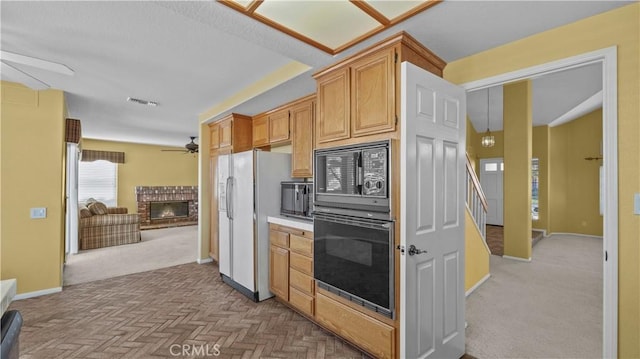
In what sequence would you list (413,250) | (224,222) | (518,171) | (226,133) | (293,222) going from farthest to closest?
(518,171) < (226,133) < (224,222) < (293,222) < (413,250)

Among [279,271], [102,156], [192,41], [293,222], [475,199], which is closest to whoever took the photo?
[192,41]

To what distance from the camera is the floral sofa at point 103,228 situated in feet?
19.2

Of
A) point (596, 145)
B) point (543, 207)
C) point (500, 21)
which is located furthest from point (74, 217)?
point (596, 145)

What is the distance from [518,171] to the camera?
199 inches

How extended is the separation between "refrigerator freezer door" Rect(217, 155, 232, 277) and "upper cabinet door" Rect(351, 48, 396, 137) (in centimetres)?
218

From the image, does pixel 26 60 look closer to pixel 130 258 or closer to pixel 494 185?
pixel 130 258

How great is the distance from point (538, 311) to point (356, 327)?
224 centimetres

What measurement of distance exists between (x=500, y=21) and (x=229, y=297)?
3683 mm

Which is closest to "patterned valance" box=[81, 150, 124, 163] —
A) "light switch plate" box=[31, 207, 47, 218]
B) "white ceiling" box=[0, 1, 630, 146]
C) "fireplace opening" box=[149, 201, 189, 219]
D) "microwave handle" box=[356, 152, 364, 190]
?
"fireplace opening" box=[149, 201, 189, 219]

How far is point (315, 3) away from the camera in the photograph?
67.6 inches

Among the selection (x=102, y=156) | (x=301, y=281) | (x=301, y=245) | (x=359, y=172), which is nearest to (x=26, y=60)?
(x=359, y=172)

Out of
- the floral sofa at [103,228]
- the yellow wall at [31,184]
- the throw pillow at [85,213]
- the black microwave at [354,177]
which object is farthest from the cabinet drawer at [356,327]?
the throw pillow at [85,213]

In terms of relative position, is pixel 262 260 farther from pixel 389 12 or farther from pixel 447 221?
pixel 389 12

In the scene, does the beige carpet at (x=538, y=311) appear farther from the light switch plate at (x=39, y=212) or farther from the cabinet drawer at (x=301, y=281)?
the light switch plate at (x=39, y=212)
